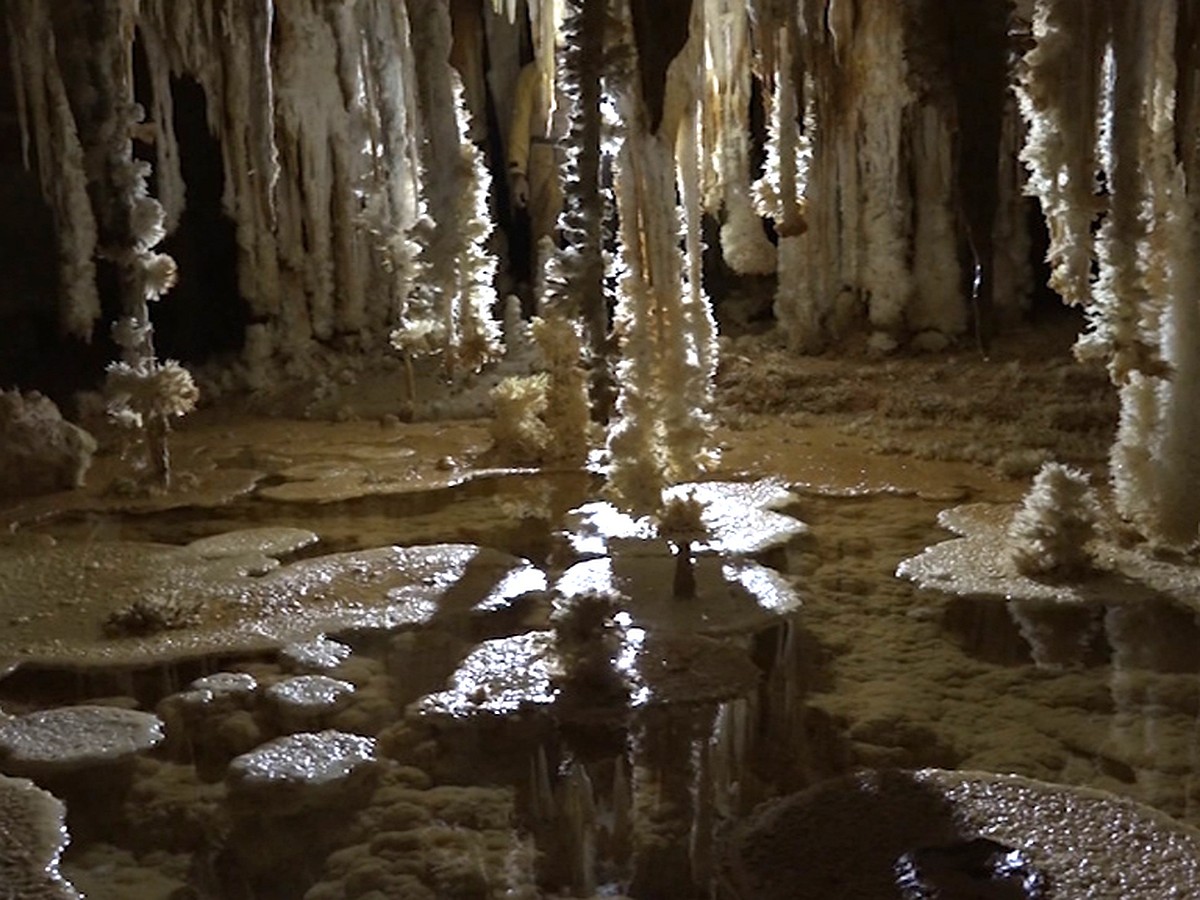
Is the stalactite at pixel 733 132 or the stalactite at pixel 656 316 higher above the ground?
the stalactite at pixel 733 132

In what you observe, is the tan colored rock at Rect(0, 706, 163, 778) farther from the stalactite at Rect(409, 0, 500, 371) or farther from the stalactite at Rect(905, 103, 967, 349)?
the stalactite at Rect(905, 103, 967, 349)

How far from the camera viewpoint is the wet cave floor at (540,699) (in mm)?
2996

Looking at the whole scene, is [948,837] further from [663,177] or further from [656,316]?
[663,177]

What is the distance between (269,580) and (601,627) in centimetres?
184

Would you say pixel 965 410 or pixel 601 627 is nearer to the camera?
pixel 601 627

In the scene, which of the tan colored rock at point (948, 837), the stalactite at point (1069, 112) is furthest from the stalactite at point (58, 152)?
the tan colored rock at point (948, 837)

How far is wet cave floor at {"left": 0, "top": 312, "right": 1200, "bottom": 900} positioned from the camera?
300cm

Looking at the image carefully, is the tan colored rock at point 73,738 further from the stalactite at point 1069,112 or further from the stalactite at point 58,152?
the stalactite at point 58,152

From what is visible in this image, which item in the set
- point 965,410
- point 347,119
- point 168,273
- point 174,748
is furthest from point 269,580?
point 347,119

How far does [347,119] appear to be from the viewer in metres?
9.74

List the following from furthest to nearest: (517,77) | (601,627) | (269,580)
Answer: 1. (517,77)
2. (269,580)
3. (601,627)

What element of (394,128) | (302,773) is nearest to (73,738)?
(302,773)

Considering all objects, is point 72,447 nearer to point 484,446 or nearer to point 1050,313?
point 484,446

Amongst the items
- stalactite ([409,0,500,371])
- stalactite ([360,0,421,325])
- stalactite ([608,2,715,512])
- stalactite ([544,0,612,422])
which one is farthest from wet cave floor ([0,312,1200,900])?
stalactite ([360,0,421,325])
